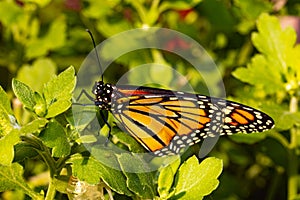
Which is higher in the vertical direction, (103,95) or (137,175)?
(103,95)

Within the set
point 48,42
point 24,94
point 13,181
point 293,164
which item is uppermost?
point 48,42

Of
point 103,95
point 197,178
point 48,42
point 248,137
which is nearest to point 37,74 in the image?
point 48,42

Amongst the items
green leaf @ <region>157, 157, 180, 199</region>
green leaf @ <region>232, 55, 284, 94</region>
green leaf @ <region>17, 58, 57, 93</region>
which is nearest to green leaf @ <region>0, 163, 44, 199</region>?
green leaf @ <region>157, 157, 180, 199</region>

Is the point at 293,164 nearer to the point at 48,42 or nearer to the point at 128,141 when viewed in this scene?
the point at 128,141

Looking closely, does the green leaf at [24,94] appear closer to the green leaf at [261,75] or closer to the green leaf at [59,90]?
the green leaf at [59,90]

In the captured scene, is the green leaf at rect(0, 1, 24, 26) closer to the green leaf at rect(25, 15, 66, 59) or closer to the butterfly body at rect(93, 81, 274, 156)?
the green leaf at rect(25, 15, 66, 59)

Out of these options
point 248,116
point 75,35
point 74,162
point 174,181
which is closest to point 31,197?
point 74,162
